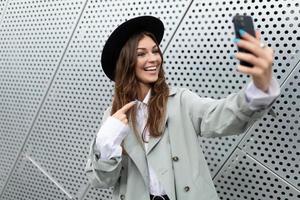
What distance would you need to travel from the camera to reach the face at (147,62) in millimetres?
2418

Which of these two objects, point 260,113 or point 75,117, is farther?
point 75,117

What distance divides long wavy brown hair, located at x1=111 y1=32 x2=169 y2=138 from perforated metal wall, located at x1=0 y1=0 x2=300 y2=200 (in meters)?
1.15

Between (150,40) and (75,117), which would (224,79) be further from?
(75,117)

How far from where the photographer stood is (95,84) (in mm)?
4137

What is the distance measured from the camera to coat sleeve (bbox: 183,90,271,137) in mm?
1838

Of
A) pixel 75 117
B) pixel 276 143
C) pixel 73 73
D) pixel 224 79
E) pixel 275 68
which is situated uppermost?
pixel 275 68

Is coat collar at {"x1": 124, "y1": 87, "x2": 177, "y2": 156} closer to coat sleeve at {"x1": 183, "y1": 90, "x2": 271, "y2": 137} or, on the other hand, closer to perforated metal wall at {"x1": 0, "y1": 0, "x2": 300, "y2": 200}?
coat sleeve at {"x1": 183, "y1": 90, "x2": 271, "y2": 137}

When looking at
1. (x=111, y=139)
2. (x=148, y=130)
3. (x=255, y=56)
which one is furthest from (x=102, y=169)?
(x=255, y=56)

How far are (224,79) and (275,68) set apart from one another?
1.40 ft

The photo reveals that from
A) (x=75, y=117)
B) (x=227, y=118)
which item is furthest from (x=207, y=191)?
(x=75, y=117)

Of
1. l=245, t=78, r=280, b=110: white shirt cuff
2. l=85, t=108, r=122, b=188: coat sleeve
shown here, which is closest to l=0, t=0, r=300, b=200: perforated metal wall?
l=85, t=108, r=122, b=188: coat sleeve

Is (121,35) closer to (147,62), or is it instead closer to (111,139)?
(147,62)

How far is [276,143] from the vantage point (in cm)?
329

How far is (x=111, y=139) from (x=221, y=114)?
2.01 ft
